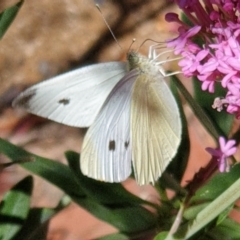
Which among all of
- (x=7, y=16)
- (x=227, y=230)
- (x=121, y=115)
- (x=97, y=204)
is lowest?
(x=227, y=230)

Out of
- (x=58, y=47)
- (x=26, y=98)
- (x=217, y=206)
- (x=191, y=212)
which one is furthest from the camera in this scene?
(x=58, y=47)

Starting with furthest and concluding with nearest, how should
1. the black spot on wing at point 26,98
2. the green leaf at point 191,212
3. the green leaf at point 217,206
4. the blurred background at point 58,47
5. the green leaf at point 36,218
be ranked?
1. the blurred background at point 58,47
2. the green leaf at point 36,218
3. the green leaf at point 191,212
4. the black spot on wing at point 26,98
5. the green leaf at point 217,206

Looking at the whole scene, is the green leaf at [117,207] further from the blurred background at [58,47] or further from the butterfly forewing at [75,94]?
the blurred background at [58,47]

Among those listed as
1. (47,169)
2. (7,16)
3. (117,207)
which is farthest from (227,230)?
(7,16)

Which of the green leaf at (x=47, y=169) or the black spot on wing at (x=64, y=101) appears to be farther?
the green leaf at (x=47, y=169)

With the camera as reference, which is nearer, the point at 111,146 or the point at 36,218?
the point at 111,146

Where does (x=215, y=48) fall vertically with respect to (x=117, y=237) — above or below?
above

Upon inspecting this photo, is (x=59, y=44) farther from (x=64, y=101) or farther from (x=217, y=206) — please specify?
(x=217, y=206)

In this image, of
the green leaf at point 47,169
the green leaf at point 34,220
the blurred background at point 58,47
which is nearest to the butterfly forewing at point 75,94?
the green leaf at point 47,169

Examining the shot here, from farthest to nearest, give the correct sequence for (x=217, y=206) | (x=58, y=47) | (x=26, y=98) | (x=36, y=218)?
Answer: (x=58, y=47) < (x=36, y=218) < (x=26, y=98) < (x=217, y=206)
